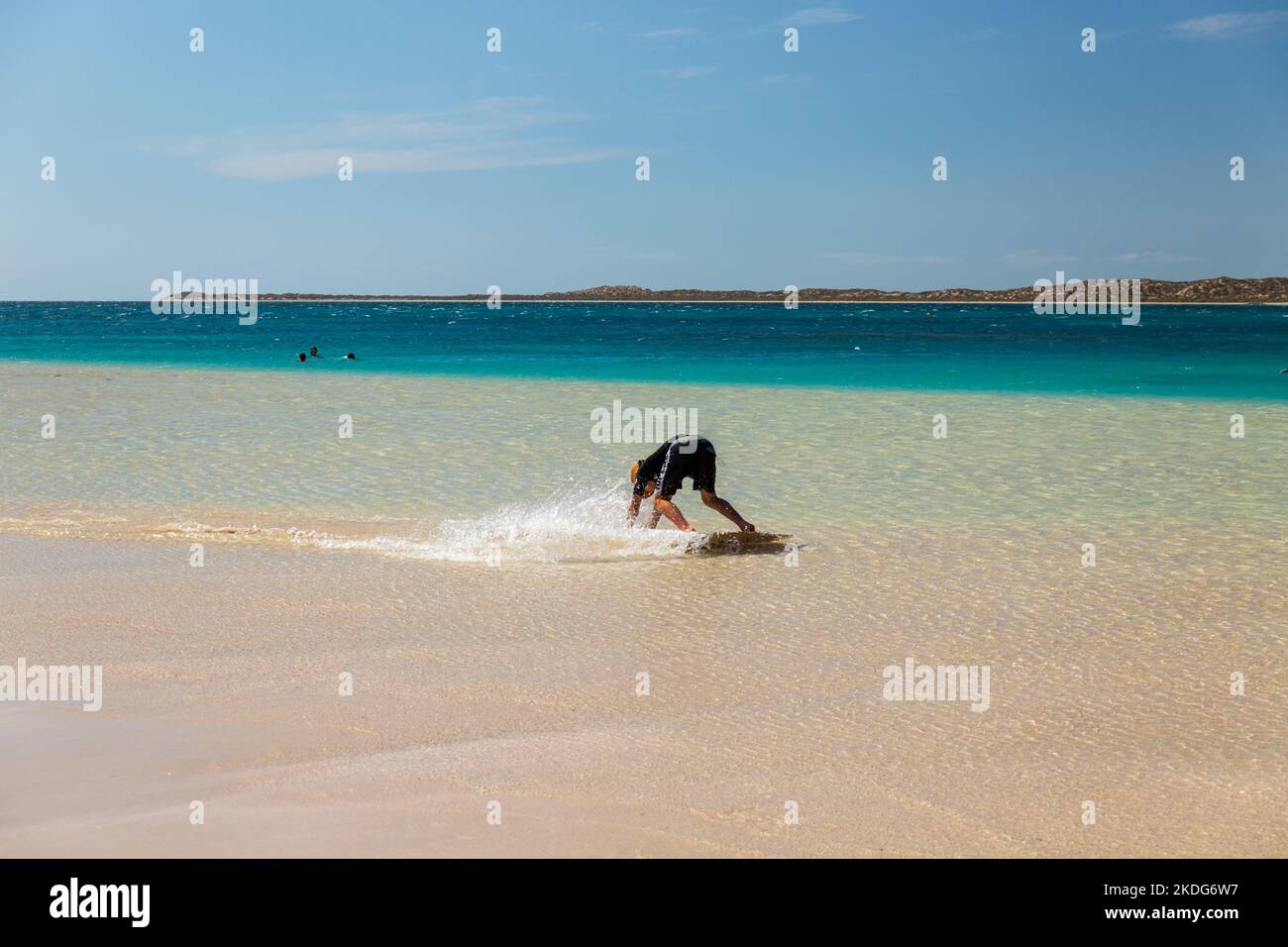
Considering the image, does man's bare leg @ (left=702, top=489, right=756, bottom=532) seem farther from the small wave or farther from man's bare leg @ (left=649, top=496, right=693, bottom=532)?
the small wave

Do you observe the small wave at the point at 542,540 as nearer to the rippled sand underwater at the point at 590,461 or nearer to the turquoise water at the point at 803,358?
the rippled sand underwater at the point at 590,461

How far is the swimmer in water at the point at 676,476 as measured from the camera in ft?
33.3

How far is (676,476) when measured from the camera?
10.2 m

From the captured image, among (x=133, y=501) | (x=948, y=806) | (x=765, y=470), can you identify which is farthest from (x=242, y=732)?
(x=765, y=470)

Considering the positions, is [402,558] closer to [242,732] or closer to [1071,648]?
[242,732]

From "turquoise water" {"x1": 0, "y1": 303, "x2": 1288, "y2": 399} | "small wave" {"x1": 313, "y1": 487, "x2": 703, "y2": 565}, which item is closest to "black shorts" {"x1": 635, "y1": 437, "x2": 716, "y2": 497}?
"small wave" {"x1": 313, "y1": 487, "x2": 703, "y2": 565}

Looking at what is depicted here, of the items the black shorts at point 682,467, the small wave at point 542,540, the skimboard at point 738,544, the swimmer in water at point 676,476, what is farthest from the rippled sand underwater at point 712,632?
the black shorts at point 682,467

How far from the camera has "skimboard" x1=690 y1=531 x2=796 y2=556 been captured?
983 centimetres

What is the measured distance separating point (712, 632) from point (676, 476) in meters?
2.97

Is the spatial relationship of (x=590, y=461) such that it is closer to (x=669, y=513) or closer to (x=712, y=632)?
(x=669, y=513)

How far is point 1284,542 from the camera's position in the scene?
32.9 ft

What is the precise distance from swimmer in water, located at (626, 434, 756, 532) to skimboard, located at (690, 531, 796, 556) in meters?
0.12

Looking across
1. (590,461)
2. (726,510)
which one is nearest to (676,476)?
(726,510)
